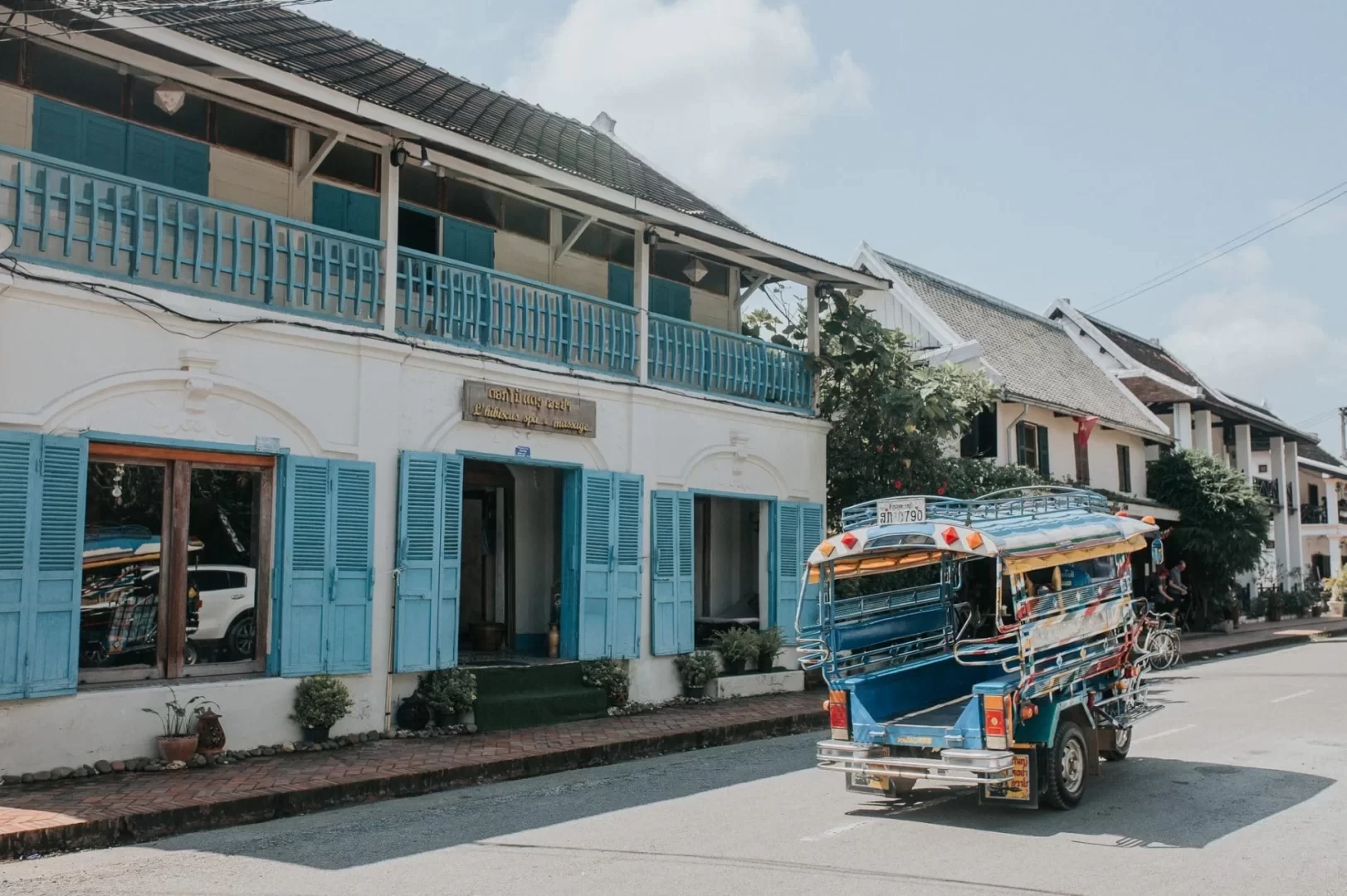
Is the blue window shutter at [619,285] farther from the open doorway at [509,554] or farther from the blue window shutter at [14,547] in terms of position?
the blue window shutter at [14,547]

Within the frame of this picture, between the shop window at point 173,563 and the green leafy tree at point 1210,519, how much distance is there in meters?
25.7

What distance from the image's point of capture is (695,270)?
18.1 metres

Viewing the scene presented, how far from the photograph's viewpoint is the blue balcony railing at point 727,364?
53.1 ft

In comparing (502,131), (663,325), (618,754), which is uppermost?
(502,131)

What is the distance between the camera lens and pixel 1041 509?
10430 mm

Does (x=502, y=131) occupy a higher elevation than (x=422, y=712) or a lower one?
higher

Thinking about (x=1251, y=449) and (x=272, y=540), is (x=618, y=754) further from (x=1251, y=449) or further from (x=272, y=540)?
(x=1251, y=449)

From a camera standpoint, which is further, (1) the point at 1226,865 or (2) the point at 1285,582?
(2) the point at 1285,582

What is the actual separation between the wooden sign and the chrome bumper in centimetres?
580

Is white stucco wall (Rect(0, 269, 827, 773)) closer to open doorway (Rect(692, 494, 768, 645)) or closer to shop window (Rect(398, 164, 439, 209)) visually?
shop window (Rect(398, 164, 439, 209))

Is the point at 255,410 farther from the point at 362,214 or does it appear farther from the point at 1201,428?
the point at 1201,428

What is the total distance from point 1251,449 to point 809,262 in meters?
31.7

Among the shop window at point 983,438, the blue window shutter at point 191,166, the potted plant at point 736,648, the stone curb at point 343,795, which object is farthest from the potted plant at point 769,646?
the shop window at point 983,438

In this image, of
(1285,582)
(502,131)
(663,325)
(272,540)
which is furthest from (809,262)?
(1285,582)
